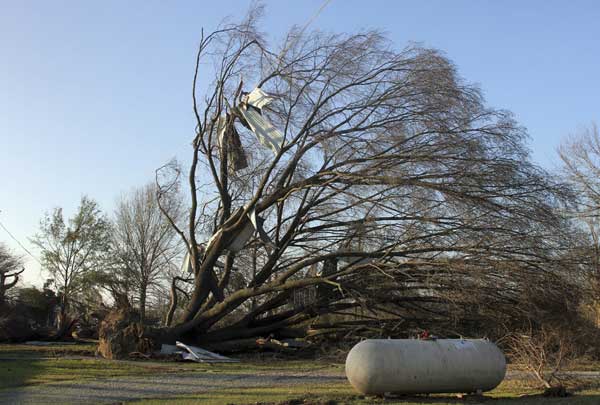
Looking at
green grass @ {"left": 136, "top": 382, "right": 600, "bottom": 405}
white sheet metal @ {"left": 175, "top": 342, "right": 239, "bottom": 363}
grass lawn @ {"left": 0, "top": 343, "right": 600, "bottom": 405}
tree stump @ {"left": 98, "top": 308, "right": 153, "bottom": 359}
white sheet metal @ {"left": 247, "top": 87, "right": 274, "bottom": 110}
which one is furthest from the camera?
white sheet metal @ {"left": 247, "top": 87, "right": 274, "bottom": 110}

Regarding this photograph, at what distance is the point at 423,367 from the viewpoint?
10.2m

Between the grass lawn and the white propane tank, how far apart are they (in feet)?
0.75

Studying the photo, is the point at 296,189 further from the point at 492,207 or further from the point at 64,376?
the point at 64,376

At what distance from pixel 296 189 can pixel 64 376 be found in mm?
9616

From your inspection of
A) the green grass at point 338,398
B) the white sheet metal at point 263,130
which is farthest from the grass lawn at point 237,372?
the white sheet metal at point 263,130

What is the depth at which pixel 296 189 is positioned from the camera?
68.5 feet

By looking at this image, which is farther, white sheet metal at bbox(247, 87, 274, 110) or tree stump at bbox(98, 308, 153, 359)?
white sheet metal at bbox(247, 87, 274, 110)

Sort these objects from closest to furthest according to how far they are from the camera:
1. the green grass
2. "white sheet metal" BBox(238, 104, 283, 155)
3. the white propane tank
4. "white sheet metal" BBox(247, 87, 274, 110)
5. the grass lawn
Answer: the green grass < the white propane tank < the grass lawn < "white sheet metal" BBox(238, 104, 283, 155) < "white sheet metal" BBox(247, 87, 274, 110)

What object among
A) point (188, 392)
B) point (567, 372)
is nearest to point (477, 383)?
point (567, 372)

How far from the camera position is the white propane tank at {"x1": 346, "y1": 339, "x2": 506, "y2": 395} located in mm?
10008

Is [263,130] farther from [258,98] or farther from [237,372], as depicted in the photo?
[237,372]

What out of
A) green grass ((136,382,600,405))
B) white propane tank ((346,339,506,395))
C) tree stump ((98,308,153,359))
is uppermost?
tree stump ((98,308,153,359))

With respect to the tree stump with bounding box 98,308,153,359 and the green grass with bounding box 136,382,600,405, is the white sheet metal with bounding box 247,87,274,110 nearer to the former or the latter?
the tree stump with bounding box 98,308,153,359

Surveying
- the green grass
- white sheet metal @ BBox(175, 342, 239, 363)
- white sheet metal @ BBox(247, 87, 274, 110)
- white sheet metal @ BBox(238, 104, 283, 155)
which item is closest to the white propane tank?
the green grass
